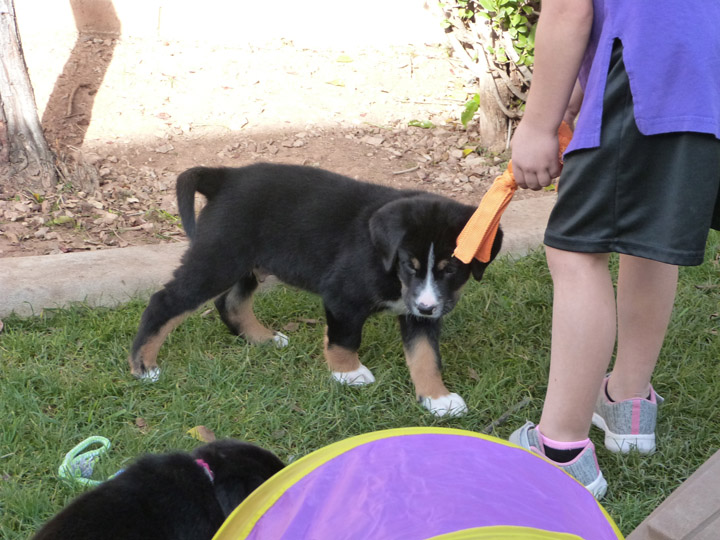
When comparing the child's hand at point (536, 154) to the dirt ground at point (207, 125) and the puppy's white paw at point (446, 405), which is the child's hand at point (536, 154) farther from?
the dirt ground at point (207, 125)

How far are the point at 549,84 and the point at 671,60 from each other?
0.32 meters

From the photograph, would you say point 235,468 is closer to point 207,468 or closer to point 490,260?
point 207,468

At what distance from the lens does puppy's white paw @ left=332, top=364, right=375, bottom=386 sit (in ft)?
10.6

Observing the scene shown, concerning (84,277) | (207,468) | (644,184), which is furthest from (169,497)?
(84,277)

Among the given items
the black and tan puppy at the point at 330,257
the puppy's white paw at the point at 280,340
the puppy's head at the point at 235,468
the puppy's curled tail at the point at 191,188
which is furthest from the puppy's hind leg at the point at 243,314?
the puppy's head at the point at 235,468

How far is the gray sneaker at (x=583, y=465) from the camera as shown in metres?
2.51

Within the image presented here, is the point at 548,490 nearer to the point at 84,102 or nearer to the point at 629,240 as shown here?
the point at 629,240

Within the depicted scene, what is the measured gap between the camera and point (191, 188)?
10.8 feet

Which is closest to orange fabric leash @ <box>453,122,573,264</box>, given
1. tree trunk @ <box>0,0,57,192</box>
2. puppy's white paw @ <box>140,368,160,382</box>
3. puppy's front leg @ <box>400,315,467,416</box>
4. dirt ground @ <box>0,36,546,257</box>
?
puppy's front leg @ <box>400,315,467,416</box>

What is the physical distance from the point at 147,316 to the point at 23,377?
19.8 inches

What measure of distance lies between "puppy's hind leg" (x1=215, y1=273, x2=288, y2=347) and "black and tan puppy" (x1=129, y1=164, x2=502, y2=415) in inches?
5.3

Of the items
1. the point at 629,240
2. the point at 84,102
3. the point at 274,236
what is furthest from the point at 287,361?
the point at 84,102

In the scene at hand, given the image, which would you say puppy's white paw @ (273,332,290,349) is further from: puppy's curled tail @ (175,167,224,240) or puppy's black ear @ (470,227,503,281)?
puppy's black ear @ (470,227,503,281)

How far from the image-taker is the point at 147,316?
10.8 feet
